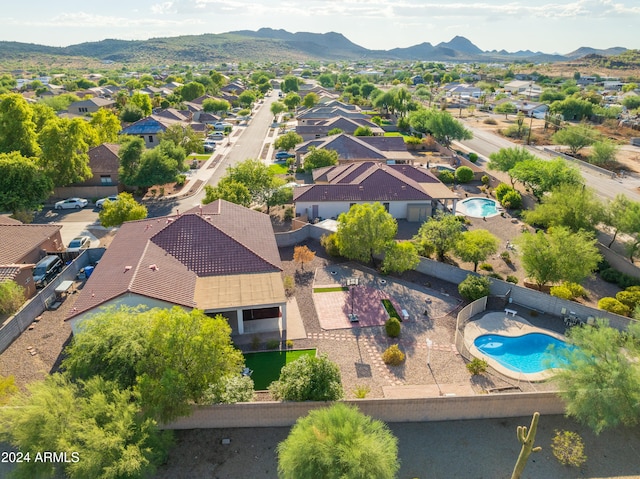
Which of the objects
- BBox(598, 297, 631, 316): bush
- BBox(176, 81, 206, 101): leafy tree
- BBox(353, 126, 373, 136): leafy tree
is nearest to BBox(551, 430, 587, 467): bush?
BBox(598, 297, 631, 316): bush

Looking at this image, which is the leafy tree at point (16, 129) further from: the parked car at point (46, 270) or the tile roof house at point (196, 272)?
the tile roof house at point (196, 272)

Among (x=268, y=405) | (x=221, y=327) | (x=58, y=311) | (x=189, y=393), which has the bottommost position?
(x=58, y=311)

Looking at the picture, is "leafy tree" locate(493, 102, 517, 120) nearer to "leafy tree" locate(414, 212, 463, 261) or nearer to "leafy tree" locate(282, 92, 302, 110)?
"leafy tree" locate(282, 92, 302, 110)

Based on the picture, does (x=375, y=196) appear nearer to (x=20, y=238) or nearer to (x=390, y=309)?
(x=390, y=309)

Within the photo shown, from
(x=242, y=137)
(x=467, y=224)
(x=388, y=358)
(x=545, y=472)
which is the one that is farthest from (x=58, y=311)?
(x=242, y=137)

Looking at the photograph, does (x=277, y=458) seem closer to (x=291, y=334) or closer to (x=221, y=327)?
(x=221, y=327)


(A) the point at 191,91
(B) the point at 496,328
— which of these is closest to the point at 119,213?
(B) the point at 496,328
